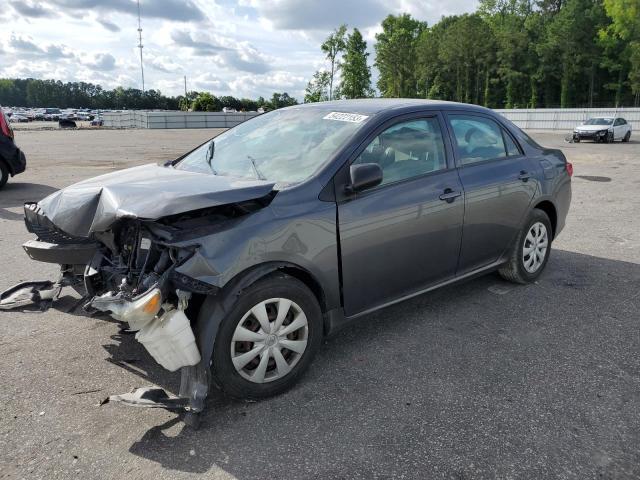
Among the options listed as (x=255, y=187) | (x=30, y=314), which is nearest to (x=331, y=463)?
(x=255, y=187)

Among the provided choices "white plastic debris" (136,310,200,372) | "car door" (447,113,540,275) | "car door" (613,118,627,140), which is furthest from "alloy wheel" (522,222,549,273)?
"car door" (613,118,627,140)

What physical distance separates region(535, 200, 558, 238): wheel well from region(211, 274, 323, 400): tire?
2855 mm

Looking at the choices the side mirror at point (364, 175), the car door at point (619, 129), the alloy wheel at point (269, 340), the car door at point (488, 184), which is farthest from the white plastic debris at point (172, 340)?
the car door at point (619, 129)

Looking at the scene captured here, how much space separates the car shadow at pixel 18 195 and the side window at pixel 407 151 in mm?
6448

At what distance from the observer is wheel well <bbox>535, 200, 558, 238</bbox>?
4.93 metres

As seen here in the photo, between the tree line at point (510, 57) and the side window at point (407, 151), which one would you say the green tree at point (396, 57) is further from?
the side window at point (407, 151)

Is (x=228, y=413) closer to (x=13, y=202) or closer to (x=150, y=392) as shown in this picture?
(x=150, y=392)

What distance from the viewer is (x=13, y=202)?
895 centimetres

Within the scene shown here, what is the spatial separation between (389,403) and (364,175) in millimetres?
1357

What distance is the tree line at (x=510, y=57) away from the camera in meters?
52.2

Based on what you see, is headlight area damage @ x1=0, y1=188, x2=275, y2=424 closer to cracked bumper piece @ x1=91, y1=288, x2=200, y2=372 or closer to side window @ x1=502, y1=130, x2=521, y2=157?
cracked bumper piece @ x1=91, y1=288, x2=200, y2=372

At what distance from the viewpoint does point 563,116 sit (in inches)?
1779

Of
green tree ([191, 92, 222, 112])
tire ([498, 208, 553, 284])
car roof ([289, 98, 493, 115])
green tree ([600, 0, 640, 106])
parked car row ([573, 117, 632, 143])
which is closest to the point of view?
car roof ([289, 98, 493, 115])

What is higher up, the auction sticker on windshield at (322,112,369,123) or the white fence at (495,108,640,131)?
the white fence at (495,108,640,131)
